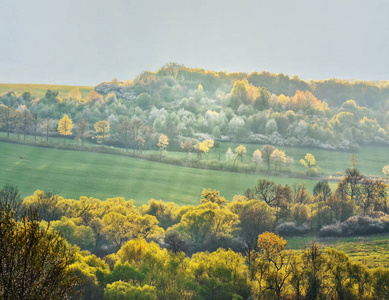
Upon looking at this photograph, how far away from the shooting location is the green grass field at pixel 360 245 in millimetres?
47031

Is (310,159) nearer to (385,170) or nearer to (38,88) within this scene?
(385,170)

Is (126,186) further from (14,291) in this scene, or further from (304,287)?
(14,291)

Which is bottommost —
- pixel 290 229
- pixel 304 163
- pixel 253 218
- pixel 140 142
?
pixel 290 229

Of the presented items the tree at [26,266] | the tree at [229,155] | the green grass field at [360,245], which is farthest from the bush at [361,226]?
the tree at [26,266]

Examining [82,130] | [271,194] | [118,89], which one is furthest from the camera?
[118,89]

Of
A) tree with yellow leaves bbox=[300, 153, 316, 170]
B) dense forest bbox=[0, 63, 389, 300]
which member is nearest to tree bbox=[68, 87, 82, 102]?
dense forest bbox=[0, 63, 389, 300]

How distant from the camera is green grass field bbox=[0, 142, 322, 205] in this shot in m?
71.0

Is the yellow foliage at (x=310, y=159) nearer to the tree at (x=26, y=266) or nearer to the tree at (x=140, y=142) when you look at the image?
the tree at (x=140, y=142)

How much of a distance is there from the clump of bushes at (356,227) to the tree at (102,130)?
48.3 m

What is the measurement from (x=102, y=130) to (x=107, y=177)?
1562 centimetres

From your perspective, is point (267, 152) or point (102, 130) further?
point (102, 130)

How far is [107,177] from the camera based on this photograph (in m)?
75.4

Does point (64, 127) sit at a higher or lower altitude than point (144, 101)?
lower

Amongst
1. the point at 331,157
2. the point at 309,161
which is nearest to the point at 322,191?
the point at 309,161
